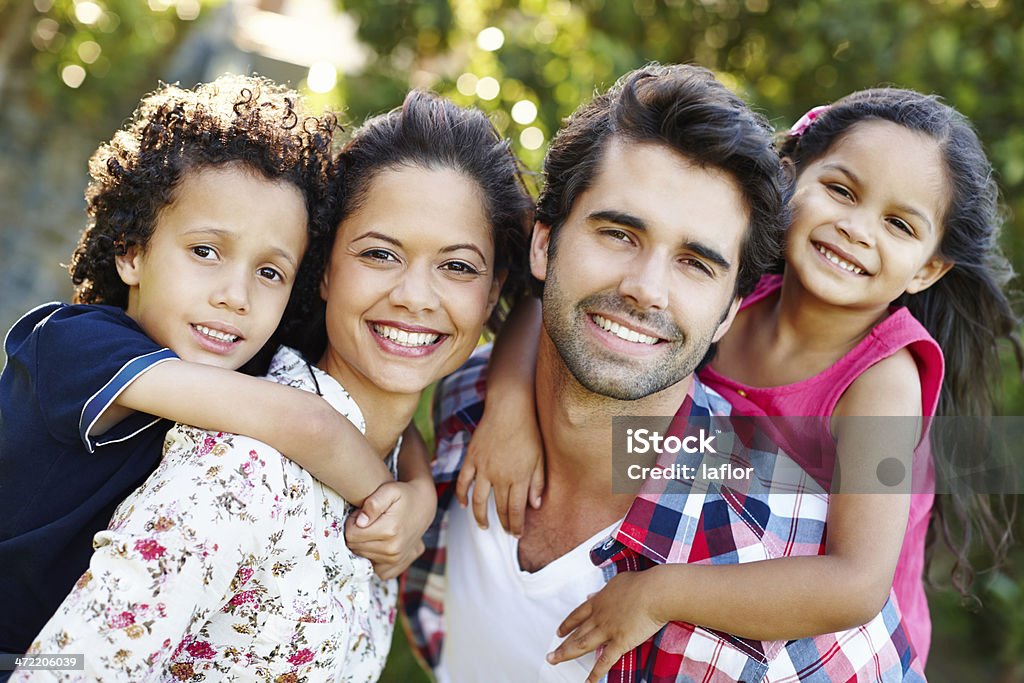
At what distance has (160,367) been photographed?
2070 mm

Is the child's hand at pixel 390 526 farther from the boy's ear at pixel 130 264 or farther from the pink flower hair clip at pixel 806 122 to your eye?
the pink flower hair clip at pixel 806 122

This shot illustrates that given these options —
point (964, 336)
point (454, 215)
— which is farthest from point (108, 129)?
point (964, 336)

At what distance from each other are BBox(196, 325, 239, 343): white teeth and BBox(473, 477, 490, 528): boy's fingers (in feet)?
2.46

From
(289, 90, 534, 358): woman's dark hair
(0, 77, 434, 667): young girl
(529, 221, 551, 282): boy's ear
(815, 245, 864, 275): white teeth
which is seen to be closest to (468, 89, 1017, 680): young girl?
(815, 245, 864, 275): white teeth

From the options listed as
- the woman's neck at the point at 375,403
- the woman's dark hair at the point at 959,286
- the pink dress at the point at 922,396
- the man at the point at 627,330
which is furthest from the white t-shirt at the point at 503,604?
the woman's dark hair at the point at 959,286

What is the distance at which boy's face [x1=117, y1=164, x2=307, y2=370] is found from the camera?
2295mm

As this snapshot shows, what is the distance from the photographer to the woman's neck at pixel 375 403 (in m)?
2.51

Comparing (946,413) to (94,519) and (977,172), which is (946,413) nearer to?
(977,172)

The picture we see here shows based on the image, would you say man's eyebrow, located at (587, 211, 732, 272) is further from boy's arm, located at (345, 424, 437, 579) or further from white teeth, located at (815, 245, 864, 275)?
boy's arm, located at (345, 424, 437, 579)

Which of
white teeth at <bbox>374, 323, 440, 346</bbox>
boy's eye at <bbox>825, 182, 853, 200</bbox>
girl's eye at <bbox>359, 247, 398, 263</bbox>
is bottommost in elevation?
white teeth at <bbox>374, 323, 440, 346</bbox>

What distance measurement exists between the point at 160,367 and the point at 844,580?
1578 millimetres

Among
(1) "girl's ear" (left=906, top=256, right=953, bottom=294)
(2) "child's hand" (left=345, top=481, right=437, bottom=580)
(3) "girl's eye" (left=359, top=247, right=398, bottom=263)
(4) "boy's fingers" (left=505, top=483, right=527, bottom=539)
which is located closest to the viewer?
(2) "child's hand" (left=345, top=481, right=437, bottom=580)

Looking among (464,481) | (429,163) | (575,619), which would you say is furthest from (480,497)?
(429,163)

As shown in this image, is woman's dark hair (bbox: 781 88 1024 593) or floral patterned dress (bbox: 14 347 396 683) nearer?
floral patterned dress (bbox: 14 347 396 683)
